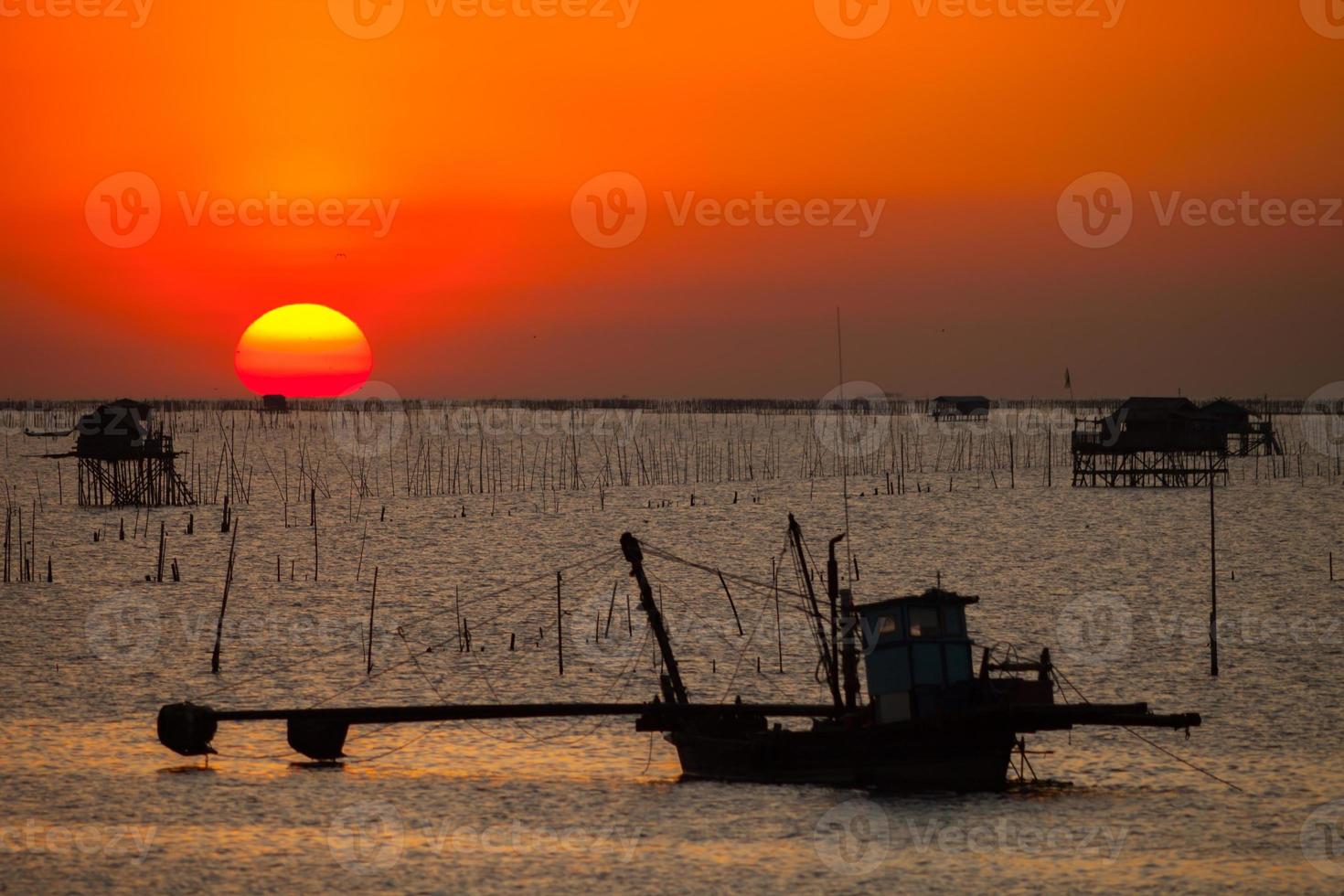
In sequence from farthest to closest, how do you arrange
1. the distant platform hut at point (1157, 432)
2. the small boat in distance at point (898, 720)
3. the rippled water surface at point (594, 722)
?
the distant platform hut at point (1157, 432) < the small boat in distance at point (898, 720) < the rippled water surface at point (594, 722)

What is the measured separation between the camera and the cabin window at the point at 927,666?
120ft

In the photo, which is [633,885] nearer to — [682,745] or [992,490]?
[682,745]

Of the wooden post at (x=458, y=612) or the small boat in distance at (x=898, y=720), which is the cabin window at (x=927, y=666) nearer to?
the small boat in distance at (x=898, y=720)

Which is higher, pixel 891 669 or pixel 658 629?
pixel 658 629

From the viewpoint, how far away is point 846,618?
126 ft

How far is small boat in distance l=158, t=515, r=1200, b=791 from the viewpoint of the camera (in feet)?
117

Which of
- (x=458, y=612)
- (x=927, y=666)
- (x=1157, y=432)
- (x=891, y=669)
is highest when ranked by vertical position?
→ (x=1157, y=432)

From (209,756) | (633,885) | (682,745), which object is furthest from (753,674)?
(633,885)

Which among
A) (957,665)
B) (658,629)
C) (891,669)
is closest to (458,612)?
(658,629)

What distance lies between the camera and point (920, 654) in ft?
120

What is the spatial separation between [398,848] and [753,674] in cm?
1875

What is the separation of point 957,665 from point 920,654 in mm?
928

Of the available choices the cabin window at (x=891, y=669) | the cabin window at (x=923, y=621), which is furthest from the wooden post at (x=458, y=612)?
the cabin window at (x=923, y=621)

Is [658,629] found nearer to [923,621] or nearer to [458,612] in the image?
[923,621]
